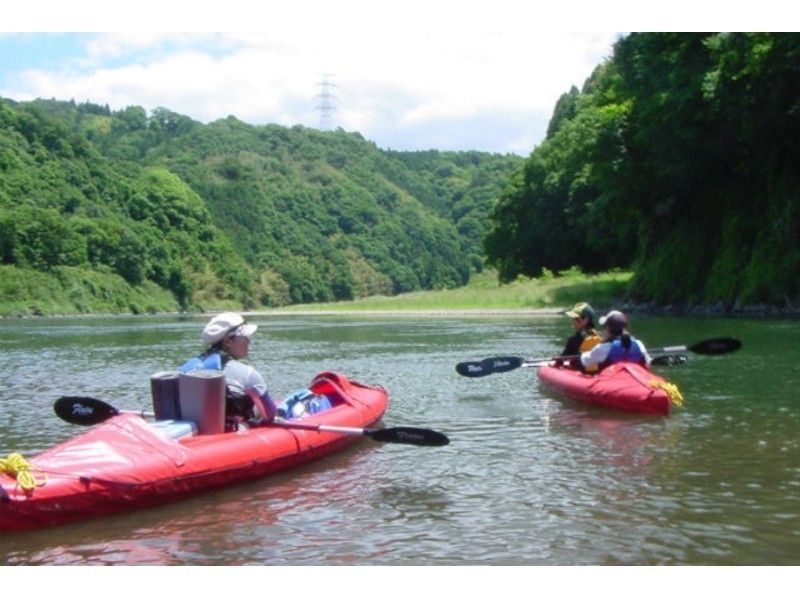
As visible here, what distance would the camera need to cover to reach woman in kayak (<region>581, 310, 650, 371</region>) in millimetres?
12070

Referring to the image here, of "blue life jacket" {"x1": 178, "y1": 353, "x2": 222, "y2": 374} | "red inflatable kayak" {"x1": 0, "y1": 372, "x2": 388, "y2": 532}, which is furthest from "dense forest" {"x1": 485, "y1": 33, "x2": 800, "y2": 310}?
"red inflatable kayak" {"x1": 0, "y1": 372, "x2": 388, "y2": 532}

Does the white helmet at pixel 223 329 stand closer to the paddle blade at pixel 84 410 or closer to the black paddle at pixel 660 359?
the paddle blade at pixel 84 410

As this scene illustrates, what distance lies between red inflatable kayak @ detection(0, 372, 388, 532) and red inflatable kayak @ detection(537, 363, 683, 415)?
4.00 metres

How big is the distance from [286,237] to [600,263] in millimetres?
84407

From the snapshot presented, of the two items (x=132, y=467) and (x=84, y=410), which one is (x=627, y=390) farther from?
(x=132, y=467)

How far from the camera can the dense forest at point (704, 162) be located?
96.8ft

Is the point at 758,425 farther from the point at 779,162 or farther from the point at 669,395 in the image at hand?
the point at 779,162

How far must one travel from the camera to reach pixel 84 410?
375 inches

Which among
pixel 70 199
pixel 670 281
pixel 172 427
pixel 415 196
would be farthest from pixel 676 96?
pixel 415 196

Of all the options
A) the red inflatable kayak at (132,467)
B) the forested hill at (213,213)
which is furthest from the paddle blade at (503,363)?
the forested hill at (213,213)

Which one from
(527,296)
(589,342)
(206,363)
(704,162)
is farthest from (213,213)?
(206,363)

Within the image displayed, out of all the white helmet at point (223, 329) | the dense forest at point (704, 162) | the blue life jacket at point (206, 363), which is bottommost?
the blue life jacket at point (206, 363)

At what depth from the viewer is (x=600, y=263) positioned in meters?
59.0

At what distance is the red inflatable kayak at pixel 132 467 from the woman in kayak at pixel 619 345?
4533 mm
